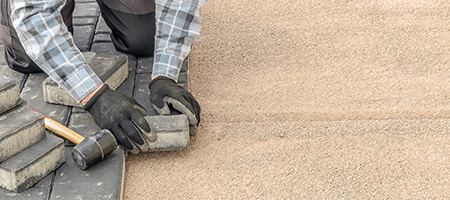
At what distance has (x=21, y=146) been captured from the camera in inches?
113

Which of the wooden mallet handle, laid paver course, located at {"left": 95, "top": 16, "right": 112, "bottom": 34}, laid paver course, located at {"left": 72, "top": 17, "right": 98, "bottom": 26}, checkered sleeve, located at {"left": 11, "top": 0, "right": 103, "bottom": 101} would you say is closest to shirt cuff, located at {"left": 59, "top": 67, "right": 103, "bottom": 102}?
checkered sleeve, located at {"left": 11, "top": 0, "right": 103, "bottom": 101}

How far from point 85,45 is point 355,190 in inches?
97.4

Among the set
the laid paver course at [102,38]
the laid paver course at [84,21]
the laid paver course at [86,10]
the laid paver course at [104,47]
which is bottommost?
the laid paver course at [86,10]

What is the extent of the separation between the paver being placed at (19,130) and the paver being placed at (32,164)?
1.3 inches

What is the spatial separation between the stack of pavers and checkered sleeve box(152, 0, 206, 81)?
36.1 inches

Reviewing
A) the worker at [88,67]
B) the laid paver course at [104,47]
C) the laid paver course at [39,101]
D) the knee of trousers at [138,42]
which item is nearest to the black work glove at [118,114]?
the worker at [88,67]

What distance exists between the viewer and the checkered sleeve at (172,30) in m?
3.59

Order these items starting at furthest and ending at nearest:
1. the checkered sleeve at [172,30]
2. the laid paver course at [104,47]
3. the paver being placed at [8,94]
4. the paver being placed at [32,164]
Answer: the laid paver course at [104,47]
the checkered sleeve at [172,30]
the paver being placed at [8,94]
the paver being placed at [32,164]

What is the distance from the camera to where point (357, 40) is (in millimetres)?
4570

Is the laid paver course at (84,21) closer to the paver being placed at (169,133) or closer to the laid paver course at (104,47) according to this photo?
the laid paver course at (104,47)

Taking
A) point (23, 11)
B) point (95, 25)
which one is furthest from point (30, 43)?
point (95, 25)

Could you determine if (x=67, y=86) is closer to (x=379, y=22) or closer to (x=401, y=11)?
(x=379, y=22)

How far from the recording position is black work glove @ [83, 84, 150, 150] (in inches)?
122

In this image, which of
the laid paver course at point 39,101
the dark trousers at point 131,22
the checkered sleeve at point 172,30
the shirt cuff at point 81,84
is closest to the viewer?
the shirt cuff at point 81,84
